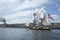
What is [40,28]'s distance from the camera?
4857 inches

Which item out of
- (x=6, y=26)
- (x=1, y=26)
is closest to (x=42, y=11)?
(x=6, y=26)

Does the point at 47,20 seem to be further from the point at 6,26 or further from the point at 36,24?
the point at 6,26

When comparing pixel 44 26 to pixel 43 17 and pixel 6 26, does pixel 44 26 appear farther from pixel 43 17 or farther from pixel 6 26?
pixel 6 26

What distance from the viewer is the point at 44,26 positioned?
12044 centimetres

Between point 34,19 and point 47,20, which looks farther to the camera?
point 34,19

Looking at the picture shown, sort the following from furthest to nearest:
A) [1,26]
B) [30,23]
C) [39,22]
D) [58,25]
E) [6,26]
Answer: [1,26]
[6,26]
[58,25]
[30,23]
[39,22]

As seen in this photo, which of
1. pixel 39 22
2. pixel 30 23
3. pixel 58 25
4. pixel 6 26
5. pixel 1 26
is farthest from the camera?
pixel 1 26

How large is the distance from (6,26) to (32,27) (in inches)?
2279

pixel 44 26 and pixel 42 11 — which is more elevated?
pixel 42 11

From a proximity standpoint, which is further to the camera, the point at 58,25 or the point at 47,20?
the point at 58,25

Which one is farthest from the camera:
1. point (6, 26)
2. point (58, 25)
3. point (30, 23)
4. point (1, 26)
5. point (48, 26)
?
point (1, 26)

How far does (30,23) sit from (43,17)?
1342cm

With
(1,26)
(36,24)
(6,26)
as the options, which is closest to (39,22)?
(36,24)

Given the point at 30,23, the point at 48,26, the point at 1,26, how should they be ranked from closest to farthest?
the point at 48,26 → the point at 30,23 → the point at 1,26
